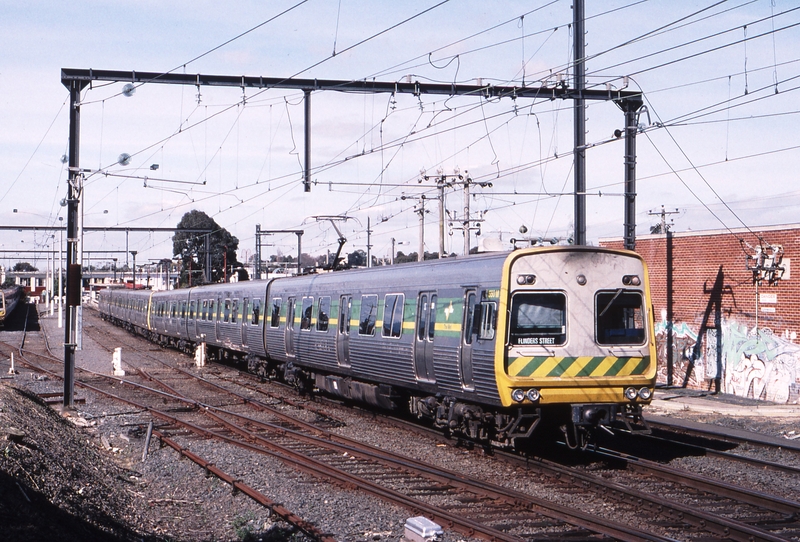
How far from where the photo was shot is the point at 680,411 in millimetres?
17500

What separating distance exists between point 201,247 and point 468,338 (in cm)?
6680

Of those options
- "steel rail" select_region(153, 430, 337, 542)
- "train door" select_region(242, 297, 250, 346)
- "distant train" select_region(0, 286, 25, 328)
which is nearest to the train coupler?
"steel rail" select_region(153, 430, 337, 542)

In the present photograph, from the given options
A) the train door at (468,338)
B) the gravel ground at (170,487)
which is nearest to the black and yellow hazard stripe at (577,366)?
the train door at (468,338)

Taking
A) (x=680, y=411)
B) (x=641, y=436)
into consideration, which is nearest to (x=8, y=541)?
(x=641, y=436)

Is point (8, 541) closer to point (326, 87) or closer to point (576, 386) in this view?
point (576, 386)

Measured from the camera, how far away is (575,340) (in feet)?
35.7

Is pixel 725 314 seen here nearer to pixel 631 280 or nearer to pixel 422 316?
pixel 631 280

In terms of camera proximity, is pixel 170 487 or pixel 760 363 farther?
pixel 760 363

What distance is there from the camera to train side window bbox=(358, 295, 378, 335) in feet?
49.4

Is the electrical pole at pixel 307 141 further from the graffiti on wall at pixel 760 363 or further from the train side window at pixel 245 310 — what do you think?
the graffiti on wall at pixel 760 363

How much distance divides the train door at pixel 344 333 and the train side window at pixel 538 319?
Result: 234 inches

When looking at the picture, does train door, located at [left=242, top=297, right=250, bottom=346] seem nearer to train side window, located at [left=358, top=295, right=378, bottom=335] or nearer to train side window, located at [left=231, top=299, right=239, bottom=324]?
train side window, located at [left=231, top=299, right=239, bottom=324]

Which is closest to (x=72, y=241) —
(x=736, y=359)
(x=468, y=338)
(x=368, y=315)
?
(x=368, y=315)

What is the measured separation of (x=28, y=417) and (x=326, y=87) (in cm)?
869
